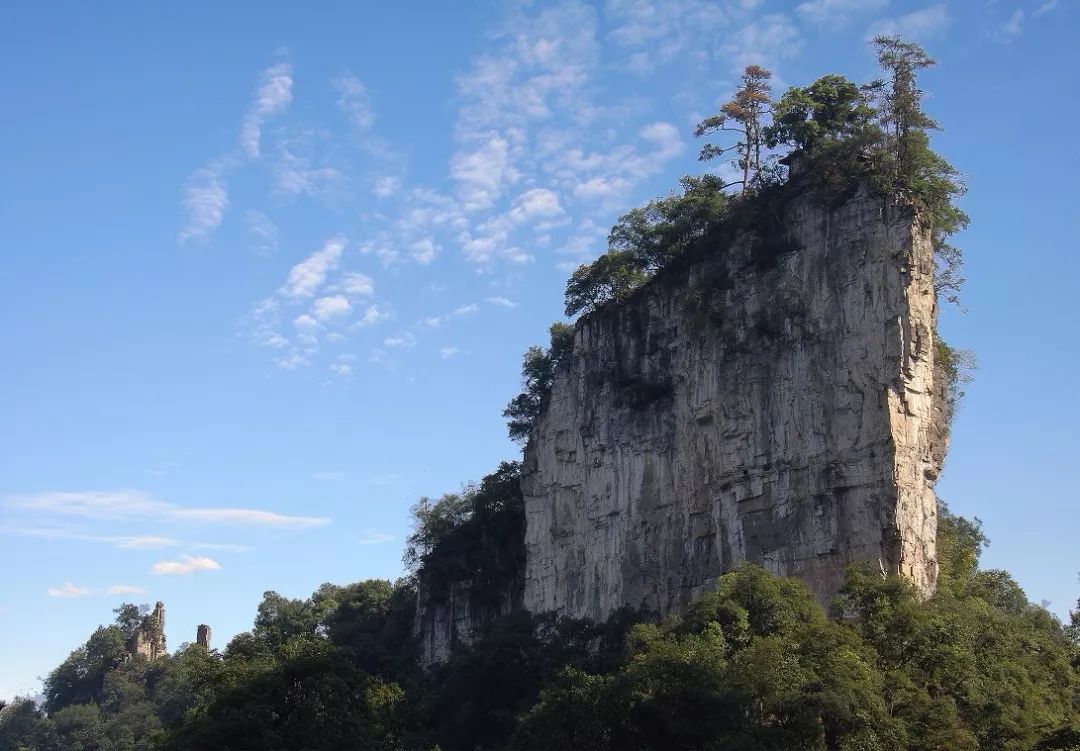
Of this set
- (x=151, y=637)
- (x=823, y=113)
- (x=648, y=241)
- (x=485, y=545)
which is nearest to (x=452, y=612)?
(x=485, y=545)

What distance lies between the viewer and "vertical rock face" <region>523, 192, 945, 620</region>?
32375 millimetres

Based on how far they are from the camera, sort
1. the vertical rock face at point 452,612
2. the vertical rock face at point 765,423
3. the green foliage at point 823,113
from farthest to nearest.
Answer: the vertical rock face at point 452,612 → the green foliage at point 823,113 → the vertical rock face at point 765,423

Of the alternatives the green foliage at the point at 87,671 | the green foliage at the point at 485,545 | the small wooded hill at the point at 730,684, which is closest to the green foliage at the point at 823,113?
the small wooded hill at the point at 730,684

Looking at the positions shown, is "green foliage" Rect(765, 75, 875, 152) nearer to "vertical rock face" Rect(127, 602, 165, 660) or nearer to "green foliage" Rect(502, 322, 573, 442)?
A: "green foliage" Rect(502, 322, 573, 442)

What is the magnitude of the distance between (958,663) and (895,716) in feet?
8.43

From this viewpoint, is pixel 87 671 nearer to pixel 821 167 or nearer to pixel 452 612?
pixel 452 612

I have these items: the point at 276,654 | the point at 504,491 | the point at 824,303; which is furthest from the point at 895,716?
the point at 504,491

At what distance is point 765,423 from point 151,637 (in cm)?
6020

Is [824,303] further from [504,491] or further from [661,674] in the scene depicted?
[504,491]

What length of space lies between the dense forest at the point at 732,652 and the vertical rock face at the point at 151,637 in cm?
3102

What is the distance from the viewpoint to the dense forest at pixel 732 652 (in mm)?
25125

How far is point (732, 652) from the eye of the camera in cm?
2823

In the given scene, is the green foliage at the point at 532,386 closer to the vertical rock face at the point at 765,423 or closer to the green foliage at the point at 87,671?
the vertical rock face at the point at 765,423

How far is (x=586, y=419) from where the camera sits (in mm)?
44125
